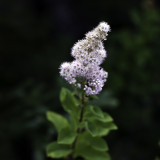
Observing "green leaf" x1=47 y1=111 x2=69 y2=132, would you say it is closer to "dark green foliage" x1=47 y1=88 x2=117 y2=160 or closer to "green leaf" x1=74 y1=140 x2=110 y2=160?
"dark green foliage" x1=47 y1=88 x2=117 y2=160

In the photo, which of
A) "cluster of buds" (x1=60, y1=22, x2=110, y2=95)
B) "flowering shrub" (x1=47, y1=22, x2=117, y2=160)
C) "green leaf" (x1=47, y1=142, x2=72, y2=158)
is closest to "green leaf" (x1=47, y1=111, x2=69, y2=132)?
"flowering shrub" (x1=47, y1=22, x2=117, y2=160)

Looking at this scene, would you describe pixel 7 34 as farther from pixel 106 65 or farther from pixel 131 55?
pixel 131 55

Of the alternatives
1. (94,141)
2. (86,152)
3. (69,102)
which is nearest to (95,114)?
(69,102)

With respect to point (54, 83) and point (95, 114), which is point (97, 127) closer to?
point (95, 114)

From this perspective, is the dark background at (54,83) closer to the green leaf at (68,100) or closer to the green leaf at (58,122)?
the green leaf at (58,122)

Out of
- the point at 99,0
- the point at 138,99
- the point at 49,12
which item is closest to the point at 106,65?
the point at 138,99

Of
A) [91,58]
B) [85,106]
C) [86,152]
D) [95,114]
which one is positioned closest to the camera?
[91,58]

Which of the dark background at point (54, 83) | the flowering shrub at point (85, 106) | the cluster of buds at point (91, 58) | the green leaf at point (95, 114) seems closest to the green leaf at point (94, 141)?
the flowering shrub at point (85, 106)
